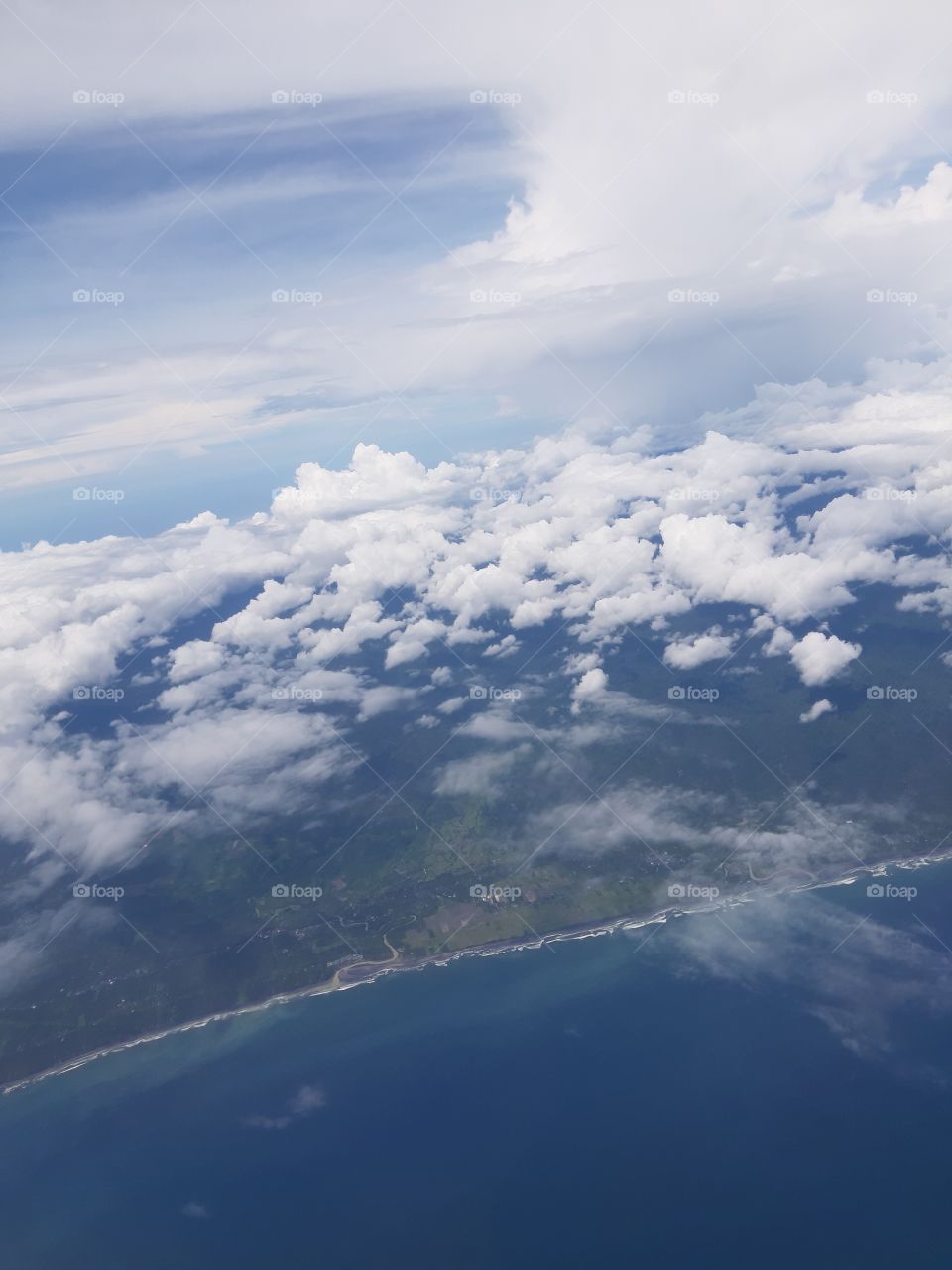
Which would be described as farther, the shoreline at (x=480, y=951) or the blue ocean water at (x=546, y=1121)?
the shoreline at (x=480, y=951)

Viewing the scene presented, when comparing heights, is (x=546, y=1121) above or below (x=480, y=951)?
above

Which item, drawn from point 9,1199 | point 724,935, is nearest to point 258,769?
point 9,1199

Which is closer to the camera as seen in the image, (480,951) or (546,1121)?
(546,1121)

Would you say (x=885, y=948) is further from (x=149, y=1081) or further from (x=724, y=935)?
(x=149, y=1081)
